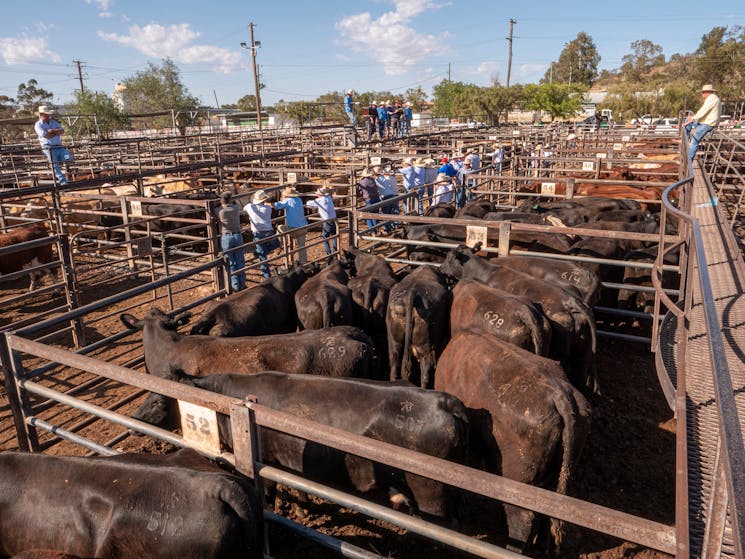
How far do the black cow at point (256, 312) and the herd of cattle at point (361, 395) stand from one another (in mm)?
18

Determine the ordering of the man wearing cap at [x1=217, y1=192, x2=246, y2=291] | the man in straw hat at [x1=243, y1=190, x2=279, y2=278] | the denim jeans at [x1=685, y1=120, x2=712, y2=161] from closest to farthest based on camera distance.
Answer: the man wearing cap at [x1=217, y1=192, x2=246, y2=291] → the man in straw hat at [x1=243, y1=190, x2=279, y2=278] → the denim jeans at [x1=685, y1=120, x2=712, y2=161]

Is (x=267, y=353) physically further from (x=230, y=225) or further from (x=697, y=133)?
(x=697, y=133)

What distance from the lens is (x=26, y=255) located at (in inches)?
371

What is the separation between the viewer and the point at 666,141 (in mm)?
22281

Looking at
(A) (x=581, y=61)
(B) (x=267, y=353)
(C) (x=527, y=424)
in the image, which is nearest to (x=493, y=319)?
(C) (x=527, y=424)

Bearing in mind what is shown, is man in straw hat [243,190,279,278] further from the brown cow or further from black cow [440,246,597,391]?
black cow [440,246,597,391]

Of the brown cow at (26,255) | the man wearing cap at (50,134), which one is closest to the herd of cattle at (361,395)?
the brown cow at (26,255)

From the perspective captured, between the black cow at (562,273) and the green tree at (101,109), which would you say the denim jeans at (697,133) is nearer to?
the black cow at (562,273)

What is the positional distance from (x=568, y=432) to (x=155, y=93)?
71711 mm

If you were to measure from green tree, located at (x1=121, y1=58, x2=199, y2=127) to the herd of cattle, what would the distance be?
60.6 m

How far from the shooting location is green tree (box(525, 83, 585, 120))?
1773 inches

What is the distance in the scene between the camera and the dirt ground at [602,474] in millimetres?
3723

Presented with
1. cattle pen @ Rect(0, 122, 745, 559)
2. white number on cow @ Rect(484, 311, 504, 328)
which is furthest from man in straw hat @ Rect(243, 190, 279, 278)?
white number on cow @ Rect(484, 311, 504, 328)

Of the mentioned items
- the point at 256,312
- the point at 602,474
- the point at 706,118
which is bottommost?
the point at 602,474
